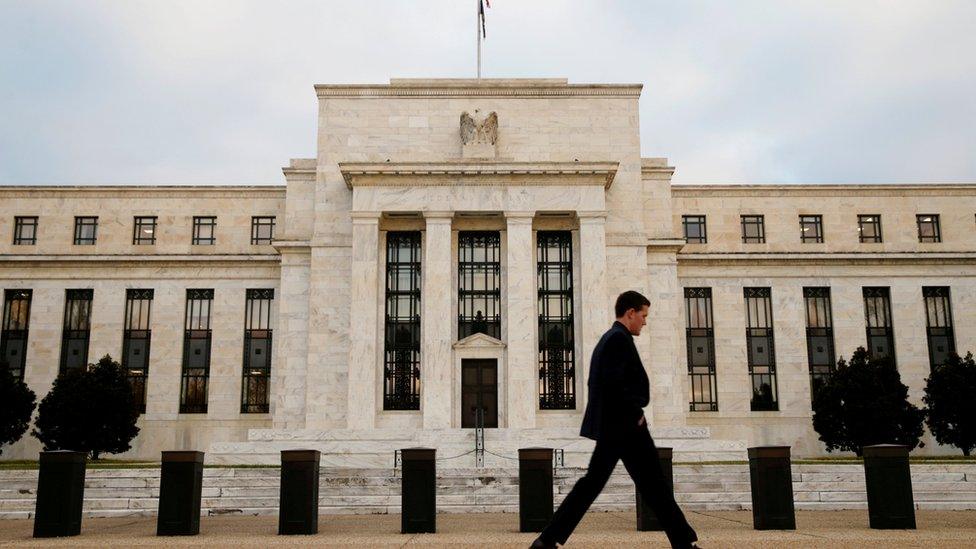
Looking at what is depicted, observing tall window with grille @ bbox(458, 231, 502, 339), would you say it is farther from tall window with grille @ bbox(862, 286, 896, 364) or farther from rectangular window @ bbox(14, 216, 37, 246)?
rectangular window @ bbox(14, 216, 37, 246)

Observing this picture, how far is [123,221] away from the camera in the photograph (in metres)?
45.0

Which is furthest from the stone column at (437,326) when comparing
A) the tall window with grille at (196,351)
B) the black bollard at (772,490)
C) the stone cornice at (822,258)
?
the black bollard at (772,490)

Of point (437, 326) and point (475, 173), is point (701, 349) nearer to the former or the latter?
point (437, 326)

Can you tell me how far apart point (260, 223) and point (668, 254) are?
20.3 metres

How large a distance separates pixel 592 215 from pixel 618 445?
3063cm

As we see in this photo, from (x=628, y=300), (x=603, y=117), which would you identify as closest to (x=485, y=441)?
(x=603, y=117)

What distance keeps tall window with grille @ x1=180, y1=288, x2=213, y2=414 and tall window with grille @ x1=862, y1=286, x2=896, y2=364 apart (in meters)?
32.2

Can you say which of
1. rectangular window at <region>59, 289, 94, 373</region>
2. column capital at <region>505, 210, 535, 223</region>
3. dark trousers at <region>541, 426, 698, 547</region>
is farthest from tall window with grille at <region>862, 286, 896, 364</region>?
dark trousers at <region>541, 426, 698, 547</region>

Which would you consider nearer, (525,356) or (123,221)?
(525,356)

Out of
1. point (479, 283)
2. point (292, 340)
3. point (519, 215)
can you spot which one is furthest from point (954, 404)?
point (292, 340)

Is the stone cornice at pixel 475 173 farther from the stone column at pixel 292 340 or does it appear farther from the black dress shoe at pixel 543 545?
the black dress shoe at pixel 543 545

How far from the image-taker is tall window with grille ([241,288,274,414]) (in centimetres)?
4272

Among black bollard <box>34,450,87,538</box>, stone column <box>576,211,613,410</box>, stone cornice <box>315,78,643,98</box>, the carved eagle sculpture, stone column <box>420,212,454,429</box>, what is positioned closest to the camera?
black bollard <box>34,450,87,538</box>

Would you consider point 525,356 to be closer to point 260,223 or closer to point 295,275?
point 295,275
